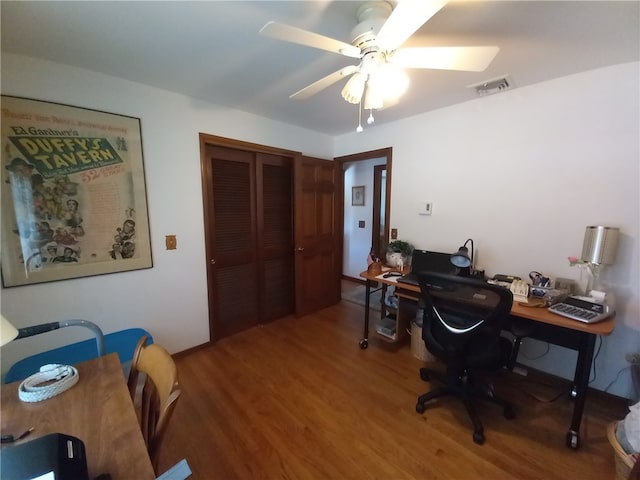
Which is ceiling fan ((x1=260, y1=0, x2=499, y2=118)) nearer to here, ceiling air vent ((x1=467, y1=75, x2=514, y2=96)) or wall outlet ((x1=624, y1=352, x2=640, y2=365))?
ceiling air vent ((x1=467, y1=75, x2=514, y2=96))

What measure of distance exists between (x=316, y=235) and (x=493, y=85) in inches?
87.4

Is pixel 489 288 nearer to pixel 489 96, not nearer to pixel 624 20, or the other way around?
pixel 624 20

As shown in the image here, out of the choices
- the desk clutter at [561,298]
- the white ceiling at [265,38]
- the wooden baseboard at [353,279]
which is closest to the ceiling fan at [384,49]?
the white ceiling at [265,38]

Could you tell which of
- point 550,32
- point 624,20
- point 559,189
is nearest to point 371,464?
point 559,189

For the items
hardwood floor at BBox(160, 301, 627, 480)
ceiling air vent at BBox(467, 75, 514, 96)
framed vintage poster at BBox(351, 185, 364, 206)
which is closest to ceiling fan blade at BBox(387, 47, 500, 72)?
ceiling air vent at BBox(467, 75, 514, 96)

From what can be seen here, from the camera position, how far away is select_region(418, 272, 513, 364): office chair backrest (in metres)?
1.46

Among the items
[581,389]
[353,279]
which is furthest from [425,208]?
[353,279]

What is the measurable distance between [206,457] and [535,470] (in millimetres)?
1807

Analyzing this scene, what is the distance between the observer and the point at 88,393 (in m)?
1.01

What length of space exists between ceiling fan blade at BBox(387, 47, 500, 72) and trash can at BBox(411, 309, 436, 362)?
6.28 ft

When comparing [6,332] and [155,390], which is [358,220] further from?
[6,332]

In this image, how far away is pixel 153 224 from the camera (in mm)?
2170

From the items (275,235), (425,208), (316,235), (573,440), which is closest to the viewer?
(573,440)

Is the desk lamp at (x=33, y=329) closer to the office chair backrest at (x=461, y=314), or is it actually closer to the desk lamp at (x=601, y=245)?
the office chair backrest at (x=461, y=314)
